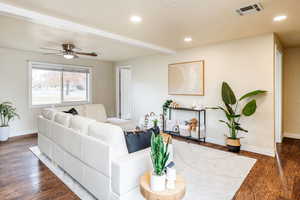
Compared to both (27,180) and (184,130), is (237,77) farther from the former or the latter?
(27,180)

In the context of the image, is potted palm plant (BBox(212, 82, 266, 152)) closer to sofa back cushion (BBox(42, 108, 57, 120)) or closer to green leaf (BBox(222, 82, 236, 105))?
green leaf (BBox(222, 82, 236, 105))

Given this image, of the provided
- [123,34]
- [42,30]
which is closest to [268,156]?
[123,34]

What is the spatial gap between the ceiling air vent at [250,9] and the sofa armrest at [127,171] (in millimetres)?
2425

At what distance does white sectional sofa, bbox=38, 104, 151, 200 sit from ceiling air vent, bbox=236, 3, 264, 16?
94.2 inches

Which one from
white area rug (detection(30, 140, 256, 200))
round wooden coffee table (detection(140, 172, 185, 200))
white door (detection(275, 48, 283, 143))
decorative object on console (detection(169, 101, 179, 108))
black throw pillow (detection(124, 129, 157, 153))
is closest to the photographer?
round wooden coffee table (detection(140, 172, 185, 200))

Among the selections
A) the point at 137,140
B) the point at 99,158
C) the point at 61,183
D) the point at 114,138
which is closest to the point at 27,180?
the point at 61,183

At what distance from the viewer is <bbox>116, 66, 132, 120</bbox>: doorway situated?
685 cm

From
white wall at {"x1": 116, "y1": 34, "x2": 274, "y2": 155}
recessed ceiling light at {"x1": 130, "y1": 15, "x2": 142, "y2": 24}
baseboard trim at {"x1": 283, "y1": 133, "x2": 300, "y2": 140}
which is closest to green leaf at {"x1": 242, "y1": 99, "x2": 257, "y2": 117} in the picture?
white wall at {"x1": 116, "y1": 34, "x2": 274, "y2": 155}

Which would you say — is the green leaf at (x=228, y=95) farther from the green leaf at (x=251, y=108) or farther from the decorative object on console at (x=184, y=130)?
the decorative object on console at (x=184, y=130)

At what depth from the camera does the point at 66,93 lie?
5898 millimetres

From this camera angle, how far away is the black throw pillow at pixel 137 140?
2051 millimetres

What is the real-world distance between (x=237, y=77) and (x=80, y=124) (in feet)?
11.4

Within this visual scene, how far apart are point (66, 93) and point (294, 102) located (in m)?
6.94

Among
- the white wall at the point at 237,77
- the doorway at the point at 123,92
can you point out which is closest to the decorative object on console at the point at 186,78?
the white wall at the point at 237,77
